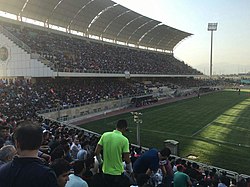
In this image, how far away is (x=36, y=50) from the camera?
3322cm

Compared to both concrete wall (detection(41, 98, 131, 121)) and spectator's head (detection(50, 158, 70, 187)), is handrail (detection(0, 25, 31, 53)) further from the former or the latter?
Result: spectator's head (detection(50, 158, 70, 187))

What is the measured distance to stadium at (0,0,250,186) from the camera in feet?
56.7

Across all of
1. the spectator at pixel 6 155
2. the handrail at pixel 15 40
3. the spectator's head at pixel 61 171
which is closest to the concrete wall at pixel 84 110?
the handrail at pixel 15 40

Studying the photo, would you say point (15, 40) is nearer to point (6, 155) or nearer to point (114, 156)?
point (114, 156)

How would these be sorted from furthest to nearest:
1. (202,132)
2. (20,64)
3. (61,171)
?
(20,64)
(202,132)
(61,171)

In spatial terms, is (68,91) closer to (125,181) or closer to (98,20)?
(98,20)

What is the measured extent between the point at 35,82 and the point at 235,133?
24.2 m

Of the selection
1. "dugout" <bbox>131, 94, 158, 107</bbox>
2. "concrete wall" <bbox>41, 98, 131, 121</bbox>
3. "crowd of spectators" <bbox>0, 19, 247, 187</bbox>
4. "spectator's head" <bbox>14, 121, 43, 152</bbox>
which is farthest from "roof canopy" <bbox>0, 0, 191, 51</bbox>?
"spectator's head" <bbox>14, 121, 43, 152</bbox>

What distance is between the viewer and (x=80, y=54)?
136 feet

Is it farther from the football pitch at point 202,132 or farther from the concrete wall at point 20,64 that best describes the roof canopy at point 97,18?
the football pitch at point 202,132

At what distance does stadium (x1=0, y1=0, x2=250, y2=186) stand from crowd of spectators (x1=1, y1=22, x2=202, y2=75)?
22 cm

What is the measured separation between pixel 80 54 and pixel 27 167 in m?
40.1

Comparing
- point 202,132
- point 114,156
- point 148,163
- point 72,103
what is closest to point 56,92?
point 72,103

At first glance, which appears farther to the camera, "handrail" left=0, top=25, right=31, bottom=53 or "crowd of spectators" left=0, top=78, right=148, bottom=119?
"handrail" left=0, top=25, right=31, bottom=53
